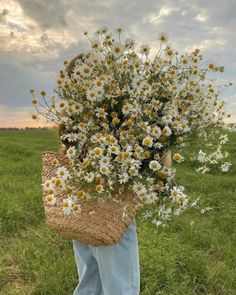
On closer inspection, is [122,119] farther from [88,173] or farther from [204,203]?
[204,203]

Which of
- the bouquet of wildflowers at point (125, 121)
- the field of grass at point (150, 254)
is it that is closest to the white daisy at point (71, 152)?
the bouquet of wildflowers at point (125, 121)

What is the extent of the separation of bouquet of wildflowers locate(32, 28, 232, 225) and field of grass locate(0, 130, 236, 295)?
16.0 inches

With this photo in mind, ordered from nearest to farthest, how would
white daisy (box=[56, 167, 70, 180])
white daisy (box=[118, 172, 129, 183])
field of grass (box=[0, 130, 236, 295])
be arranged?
white daisy (box=[118, 172, 129, 183]) → white daisy (box=[56, 167, 70, 180]) → field of grass (box=[0, 130, 236, 295])

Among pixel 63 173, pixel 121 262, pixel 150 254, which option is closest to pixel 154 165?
pixel 63 173

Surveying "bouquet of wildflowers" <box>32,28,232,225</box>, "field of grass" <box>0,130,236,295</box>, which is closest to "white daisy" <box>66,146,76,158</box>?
"bouquet of wildflowers" <box>32,28,232,225</box>

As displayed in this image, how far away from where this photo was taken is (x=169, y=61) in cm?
332

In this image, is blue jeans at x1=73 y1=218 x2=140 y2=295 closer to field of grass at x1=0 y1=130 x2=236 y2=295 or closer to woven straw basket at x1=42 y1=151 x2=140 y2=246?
woven straw basket at x1=42 y1=151 x2=140 y2=246

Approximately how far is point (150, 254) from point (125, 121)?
9.38ft

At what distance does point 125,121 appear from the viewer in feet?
9.91

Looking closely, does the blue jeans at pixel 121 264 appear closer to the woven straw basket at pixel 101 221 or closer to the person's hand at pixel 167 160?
the woven straw basket at pixel 101 221

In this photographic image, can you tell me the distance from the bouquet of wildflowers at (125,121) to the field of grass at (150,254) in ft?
1.33

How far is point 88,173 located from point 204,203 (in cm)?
635

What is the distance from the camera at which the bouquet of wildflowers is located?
2.99m

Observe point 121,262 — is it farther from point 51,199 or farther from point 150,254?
point 150,254
